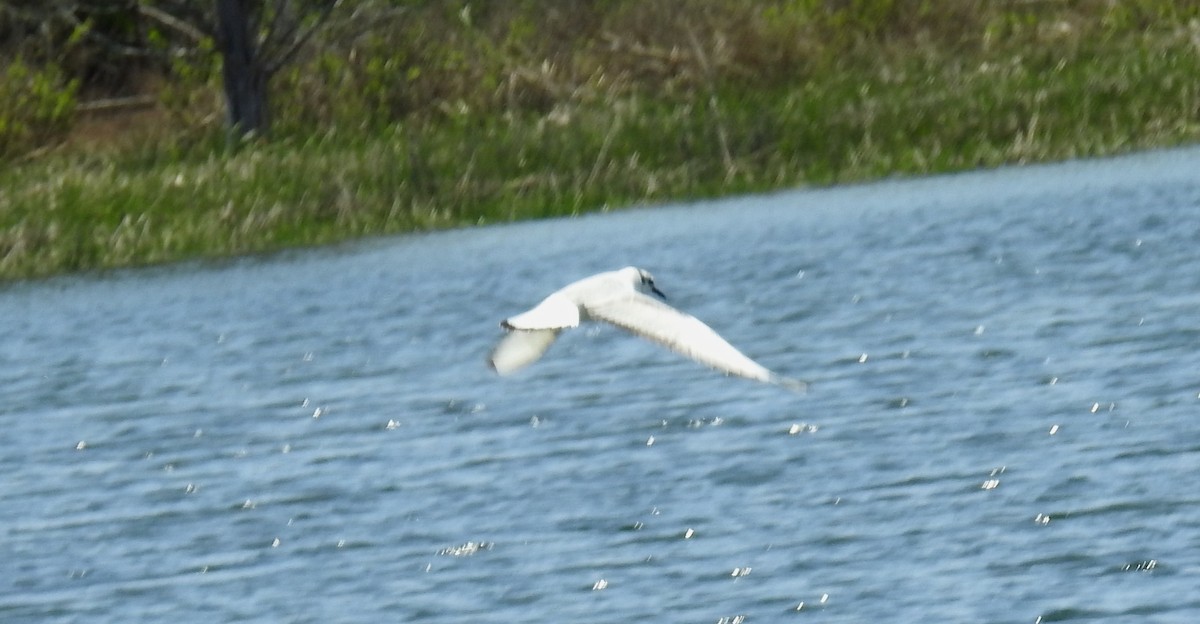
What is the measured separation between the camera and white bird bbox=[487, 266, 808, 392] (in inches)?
387

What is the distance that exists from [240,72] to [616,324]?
64.2 ft

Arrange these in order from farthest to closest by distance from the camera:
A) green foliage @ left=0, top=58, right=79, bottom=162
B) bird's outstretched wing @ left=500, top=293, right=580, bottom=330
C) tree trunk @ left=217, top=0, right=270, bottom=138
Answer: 1. tree trunk @ left=217, top=0, right=270, bottom=138
2. green foliage @ left=0, top=58, right=79, bottom=162
3. bird's outstretched wing @ left=500, top=293, right=580, bottom=330

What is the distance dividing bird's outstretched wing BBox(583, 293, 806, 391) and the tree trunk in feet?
62.1

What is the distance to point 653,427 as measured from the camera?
14898 millimetres

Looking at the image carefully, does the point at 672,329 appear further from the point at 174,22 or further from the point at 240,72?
the point at 174,22

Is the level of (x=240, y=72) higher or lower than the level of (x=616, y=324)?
lower

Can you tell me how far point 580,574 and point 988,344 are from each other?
606 centimetres

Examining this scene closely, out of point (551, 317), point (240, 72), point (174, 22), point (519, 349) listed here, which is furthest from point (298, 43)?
point (551, 317)

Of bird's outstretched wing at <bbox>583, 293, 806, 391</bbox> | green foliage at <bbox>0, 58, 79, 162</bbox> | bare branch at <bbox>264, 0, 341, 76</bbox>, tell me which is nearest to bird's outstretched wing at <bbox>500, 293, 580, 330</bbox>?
bird's outstretched wing at <bbox>583, 293, 806, 391</bbox>

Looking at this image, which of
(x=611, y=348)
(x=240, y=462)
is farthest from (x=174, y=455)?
A: (x=611, y=348)

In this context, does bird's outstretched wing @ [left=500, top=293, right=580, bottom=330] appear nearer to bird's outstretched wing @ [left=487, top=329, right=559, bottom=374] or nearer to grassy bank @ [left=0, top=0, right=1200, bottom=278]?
bird's outstretched wing @ [left=487, top=329, right=559, bottom=374]

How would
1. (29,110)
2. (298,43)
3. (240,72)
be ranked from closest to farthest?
1. (240,72)
2. (298,43)
3. (29,110)

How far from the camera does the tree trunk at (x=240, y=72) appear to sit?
29.1 metres

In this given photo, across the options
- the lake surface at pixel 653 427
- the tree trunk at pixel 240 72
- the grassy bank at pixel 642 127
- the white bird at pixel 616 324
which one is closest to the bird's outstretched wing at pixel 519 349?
the white bird at pixel 616 324
